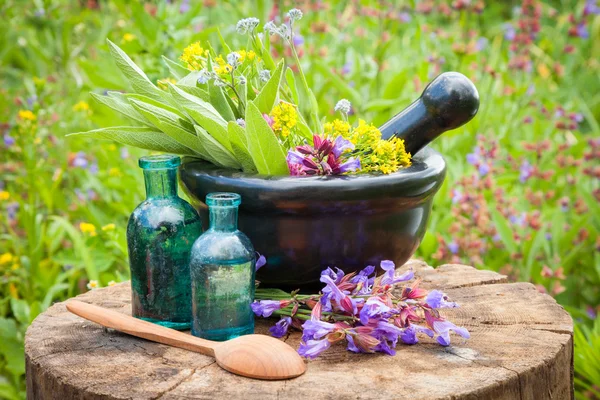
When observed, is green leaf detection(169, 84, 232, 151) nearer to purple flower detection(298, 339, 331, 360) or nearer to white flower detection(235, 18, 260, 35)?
white flower detection(235, 18, 260, 35)

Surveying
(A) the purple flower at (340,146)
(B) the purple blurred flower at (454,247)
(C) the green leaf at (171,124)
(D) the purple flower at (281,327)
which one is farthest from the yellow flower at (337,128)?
(B) the purple blurred flower at (454,247)

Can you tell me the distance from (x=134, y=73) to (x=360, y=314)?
696 mm

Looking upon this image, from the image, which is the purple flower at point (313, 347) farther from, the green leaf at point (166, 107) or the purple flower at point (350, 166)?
the green leaf at point (166, 107)

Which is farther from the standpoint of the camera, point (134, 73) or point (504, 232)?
point (504, 232)

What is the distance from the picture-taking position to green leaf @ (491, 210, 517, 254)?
2760mm

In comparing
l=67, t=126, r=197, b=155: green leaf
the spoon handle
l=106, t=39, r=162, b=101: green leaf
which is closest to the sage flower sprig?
the spoon handle

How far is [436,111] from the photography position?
5.32 feet

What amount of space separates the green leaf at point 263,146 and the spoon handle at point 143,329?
0.35m

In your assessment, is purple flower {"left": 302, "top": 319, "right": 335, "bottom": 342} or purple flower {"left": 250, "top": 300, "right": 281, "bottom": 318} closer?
purple flower {"left": 302, "top": 319, "right": 335, "bottom": 342}

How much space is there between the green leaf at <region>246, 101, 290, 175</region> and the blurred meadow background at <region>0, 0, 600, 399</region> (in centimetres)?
97

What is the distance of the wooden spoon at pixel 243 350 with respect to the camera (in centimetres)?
124

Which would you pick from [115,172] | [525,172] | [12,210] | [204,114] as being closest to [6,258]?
[12,210]

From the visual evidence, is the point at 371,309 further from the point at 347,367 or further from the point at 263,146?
the point at 263,146

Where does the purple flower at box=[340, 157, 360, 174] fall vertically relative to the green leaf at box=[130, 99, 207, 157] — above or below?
below
